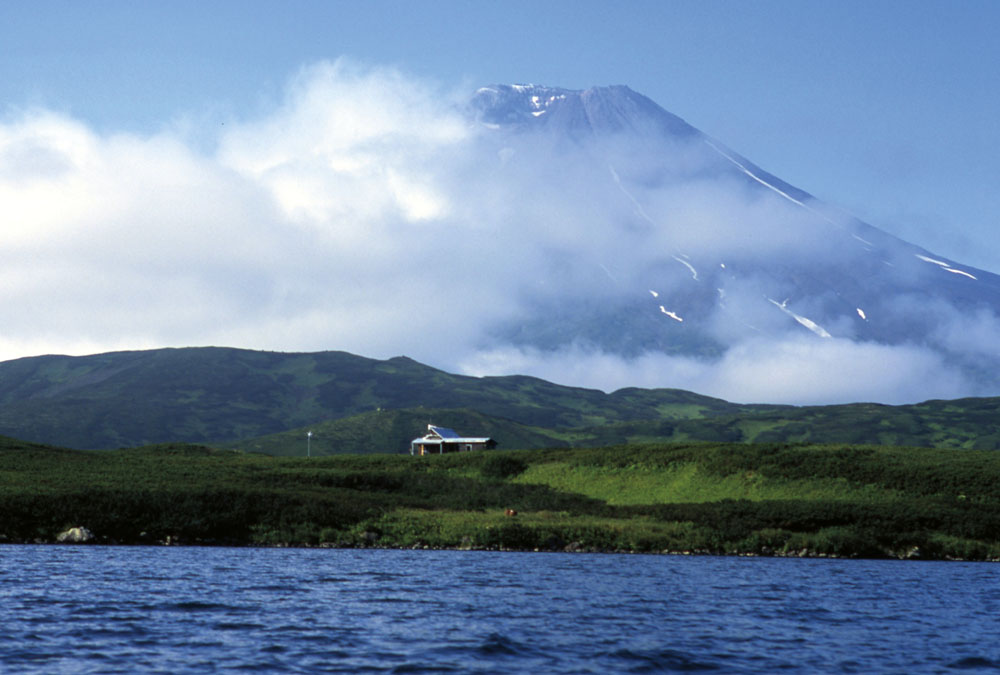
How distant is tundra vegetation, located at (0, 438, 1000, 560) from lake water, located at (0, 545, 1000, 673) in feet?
39.1

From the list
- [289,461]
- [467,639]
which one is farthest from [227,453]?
[467,639]

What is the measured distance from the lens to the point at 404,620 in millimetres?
33031

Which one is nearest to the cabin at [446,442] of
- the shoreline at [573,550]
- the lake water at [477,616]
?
the shoreline at [573,550]

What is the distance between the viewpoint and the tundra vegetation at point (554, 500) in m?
67.4

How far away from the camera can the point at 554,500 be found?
280 ft

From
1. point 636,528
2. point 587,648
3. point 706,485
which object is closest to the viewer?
point 587,648

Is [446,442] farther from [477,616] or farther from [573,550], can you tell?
[477,616]

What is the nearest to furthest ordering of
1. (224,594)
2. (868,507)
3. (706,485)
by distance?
(224,594) → (868,507) → (706,485)

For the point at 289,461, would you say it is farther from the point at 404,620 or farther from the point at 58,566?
the point at 404,620

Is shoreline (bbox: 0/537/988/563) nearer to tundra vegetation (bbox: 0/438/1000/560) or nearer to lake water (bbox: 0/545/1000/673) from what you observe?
tundra vegetation (bbox: 0/438/1000/560)

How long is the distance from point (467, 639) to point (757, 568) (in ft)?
97.4

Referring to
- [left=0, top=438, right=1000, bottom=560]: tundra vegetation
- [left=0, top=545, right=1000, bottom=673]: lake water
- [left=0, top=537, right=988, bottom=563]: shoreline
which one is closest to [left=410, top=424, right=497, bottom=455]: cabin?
[left=0, top=438, right=1000, bottom=560]: tundra vegetation

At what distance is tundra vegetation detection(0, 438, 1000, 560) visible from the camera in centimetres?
6738

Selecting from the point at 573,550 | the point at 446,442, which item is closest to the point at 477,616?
the point at 573,550
